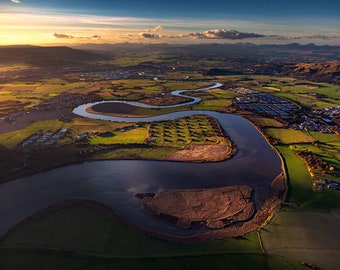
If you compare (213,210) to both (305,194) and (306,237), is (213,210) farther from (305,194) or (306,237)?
(305,194)

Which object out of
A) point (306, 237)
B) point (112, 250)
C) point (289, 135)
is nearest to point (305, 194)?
point (306, 237)

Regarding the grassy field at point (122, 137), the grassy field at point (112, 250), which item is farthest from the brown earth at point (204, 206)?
the grassy field at point (122, 137)

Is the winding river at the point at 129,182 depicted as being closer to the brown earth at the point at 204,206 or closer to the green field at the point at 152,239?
the brown earth at the point at 204,206

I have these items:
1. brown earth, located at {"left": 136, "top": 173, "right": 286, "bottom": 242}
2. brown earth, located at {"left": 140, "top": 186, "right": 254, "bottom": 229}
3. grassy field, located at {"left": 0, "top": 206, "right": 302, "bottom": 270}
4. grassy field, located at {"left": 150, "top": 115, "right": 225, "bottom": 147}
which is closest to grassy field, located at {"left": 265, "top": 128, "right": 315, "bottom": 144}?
grassy field, located at {"left": 150, "top": 115, "right": 225, "bottom": 147}

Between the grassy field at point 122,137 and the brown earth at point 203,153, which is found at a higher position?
the grassy field at point 122,137

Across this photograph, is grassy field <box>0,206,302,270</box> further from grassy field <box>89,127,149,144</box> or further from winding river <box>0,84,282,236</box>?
grassy field <box>89,127,149,144</box>
